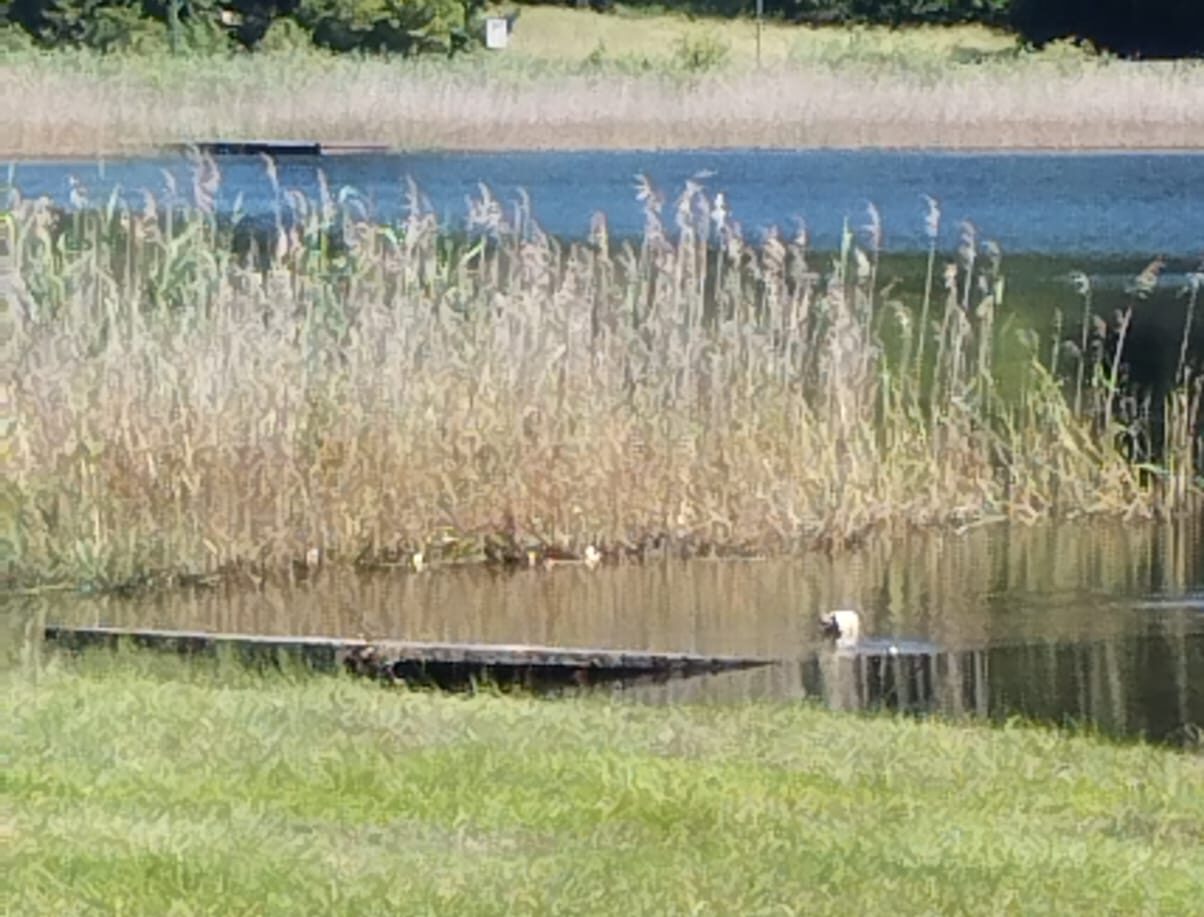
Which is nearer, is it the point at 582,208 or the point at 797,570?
the point at 797,570

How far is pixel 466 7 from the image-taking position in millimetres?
55844

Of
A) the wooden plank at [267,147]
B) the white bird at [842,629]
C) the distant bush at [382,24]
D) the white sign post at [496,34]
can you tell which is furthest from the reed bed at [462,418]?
the white sign post at [496,34]

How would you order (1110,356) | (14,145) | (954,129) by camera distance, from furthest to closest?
(954,129)
(14,145)
(1110,356)

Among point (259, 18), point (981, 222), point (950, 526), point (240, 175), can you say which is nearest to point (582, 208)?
point (981, 222)

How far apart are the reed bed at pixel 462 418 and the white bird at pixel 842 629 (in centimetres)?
138

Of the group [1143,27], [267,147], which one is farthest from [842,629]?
[1143,27]

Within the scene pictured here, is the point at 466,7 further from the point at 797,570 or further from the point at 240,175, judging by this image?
the point at 797,570

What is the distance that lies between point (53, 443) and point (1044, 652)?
422cm

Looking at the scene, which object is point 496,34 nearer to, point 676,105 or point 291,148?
point 676,105

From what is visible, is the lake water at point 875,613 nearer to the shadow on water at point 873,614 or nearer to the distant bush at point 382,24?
the shadow on water at point 873,614

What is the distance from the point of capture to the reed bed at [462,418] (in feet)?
39.1

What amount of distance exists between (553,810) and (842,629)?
4954 mm

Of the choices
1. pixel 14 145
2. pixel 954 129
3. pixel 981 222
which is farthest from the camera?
pixel 954 129

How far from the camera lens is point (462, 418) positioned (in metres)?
12.2
